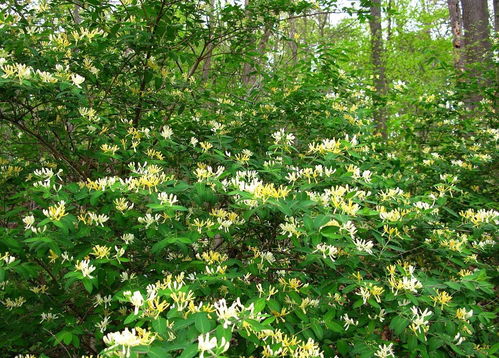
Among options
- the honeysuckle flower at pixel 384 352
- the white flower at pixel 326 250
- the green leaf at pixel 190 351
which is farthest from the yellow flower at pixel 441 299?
the green leaf at pixel 190 351

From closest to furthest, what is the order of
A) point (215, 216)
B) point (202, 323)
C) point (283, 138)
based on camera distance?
1. point (202, 323)
2. point (215, 216)
3. point (283, 138)

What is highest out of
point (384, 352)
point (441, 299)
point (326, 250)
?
point (326, 250)

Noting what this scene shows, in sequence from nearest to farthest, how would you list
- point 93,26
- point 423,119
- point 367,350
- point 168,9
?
point 367,350
point 93,26
point 168,9
point 423,119

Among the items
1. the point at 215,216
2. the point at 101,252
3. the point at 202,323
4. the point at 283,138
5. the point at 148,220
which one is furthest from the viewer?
the point at 283,138

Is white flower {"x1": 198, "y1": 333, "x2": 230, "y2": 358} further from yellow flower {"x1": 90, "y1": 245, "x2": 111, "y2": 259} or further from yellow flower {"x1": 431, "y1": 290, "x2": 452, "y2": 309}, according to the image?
yellow flower {"x1": 431, "y1": 290, "x2": 452, "y2": 309}

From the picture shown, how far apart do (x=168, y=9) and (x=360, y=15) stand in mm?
1695

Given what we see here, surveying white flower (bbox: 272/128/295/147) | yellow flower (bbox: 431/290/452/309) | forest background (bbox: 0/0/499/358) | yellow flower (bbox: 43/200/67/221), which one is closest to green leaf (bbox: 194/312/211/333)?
forest background (bbox: 0/0/499/358)

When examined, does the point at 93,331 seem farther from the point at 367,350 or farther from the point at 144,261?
the point at 367,350

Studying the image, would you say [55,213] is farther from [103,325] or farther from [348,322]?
[348,322]

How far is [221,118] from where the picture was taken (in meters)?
3.52

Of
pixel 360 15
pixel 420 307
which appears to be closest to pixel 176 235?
pixel 420 307

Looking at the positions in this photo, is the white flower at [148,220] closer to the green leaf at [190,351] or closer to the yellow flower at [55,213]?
the yellow flower at [55,213]

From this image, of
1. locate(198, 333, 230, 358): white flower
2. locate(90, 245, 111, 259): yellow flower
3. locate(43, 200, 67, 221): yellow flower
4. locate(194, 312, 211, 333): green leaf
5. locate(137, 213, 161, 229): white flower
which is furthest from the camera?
locate(137, 213, 161, 229): white flower

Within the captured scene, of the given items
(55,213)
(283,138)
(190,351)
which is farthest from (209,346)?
(283,138)
